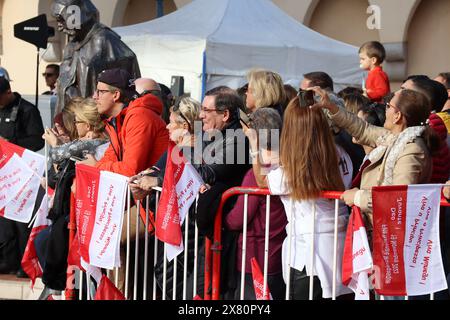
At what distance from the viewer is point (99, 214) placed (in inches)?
263

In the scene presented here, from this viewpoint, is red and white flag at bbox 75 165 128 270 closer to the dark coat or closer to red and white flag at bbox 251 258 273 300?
red and white flag at bbox 251 258 273 300

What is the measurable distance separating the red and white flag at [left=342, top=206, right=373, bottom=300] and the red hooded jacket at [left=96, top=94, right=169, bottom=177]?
178 centimetres

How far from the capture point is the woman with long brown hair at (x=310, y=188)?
5555mm

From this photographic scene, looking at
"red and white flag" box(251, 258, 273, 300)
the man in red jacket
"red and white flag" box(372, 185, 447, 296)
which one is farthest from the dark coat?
"red and white flag" box(372, 185, 447, 296)

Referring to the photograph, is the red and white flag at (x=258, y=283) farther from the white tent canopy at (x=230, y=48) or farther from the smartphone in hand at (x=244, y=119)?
the white tent canopy at (x=230, y=48)

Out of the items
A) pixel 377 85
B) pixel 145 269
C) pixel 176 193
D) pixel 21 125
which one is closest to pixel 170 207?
pixel 176 193

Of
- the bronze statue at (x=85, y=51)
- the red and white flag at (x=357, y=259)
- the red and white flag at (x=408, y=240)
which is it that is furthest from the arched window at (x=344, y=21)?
the red and white flag at (x=408, y=240)

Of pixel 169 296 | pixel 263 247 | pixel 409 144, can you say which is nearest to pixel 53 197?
pixel 169 296

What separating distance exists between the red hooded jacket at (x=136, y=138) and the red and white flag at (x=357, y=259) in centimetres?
178

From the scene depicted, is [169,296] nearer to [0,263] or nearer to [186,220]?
[186,220]

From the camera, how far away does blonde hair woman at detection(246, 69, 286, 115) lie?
6.85m
